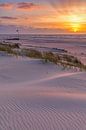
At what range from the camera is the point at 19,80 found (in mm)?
12891

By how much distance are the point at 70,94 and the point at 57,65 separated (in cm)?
605

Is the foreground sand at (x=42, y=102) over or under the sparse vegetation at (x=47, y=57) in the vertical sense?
over

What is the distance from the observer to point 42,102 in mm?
8883

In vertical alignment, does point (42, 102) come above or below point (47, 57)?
above

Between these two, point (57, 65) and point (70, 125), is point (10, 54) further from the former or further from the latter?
point (70, 125)

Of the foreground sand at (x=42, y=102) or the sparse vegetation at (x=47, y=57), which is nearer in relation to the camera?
the foreground sand at (x=42, y=102)

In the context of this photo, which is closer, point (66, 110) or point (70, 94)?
point (66, 110)

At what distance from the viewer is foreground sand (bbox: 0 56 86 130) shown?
23.7 ft

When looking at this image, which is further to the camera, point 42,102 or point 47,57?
point 47,57

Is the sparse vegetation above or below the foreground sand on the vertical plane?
below

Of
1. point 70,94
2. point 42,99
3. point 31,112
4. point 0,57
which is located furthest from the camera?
point 0,57

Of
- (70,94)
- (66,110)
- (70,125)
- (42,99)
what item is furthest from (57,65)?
(70,125)

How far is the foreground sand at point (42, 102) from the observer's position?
7223 millimetres

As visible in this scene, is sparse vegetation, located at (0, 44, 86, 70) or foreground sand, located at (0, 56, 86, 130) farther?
sparse vegetation, located at (0, 44, 86, 70)
